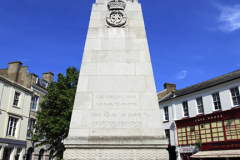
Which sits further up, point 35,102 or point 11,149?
point 35,102

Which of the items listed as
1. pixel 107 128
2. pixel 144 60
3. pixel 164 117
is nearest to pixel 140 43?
pixel 144 60

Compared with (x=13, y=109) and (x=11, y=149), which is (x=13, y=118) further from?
(x=11, y=149)

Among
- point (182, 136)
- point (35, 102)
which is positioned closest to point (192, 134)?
point (182, 136)

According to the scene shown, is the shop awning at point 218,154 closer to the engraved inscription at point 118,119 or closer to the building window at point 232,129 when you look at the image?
the building window at point 232,129

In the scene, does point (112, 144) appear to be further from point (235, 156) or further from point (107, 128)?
point (235, 156)

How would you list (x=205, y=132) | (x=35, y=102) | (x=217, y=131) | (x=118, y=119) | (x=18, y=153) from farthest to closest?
(x=35, y=102), (x=205, y=132), (x=18, y=153), (x=217, y=131), (x=118, y=119)

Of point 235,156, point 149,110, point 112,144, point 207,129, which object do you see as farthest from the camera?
point 207,129

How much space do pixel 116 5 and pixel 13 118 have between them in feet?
75.3

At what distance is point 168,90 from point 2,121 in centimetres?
2874

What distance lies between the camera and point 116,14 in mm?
8797

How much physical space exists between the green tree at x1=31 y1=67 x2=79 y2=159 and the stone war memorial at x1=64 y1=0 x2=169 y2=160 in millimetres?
13799

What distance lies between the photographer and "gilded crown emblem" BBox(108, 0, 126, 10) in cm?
888

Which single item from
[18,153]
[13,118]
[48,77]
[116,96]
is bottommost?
[18,153]

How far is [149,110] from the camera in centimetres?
697
